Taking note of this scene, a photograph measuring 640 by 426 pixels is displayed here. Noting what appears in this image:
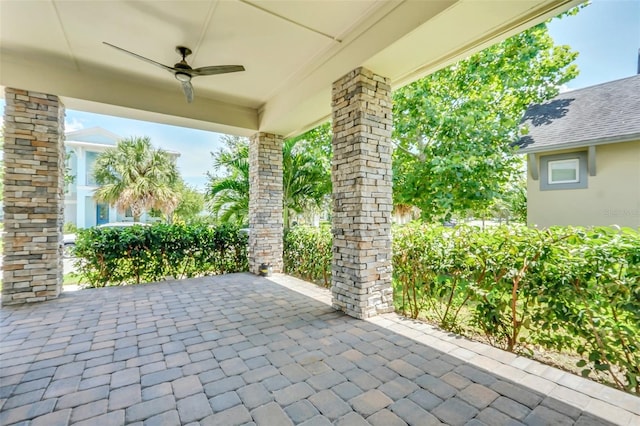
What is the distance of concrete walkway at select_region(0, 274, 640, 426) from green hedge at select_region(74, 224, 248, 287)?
1643mm

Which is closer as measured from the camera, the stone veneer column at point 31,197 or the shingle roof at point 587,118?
the stone veneer column at point 31,197

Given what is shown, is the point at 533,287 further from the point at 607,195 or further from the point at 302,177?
the point at 607,195

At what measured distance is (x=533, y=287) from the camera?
2551mm

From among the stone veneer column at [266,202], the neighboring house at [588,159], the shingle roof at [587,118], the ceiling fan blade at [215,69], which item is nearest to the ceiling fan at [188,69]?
the ceiling fan blade at [215,69]

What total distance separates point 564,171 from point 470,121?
3.46m

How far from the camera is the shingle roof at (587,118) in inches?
247

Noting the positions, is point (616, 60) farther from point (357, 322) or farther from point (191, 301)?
point (191, 301)

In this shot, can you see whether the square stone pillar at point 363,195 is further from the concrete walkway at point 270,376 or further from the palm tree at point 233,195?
the palm tree at point 233,195

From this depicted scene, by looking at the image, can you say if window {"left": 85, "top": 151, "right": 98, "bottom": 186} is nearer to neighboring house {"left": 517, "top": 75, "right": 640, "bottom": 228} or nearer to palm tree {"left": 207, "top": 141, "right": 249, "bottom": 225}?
palm tree {"left": 207, "top": 141, "right": 249, "bottom": 225}

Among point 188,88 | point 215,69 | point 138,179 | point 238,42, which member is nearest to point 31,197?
point 188,88

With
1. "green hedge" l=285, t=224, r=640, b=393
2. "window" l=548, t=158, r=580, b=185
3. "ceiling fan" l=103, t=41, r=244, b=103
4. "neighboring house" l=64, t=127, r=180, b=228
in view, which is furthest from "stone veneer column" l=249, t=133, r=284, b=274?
"neighboring house" l=64, t=127, r=180, b=228

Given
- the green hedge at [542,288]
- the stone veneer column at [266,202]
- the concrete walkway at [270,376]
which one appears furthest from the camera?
the stone veneer column at [266,202]

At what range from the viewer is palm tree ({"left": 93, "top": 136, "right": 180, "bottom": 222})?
12.5 m

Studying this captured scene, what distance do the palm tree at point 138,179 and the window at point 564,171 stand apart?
14.1m
